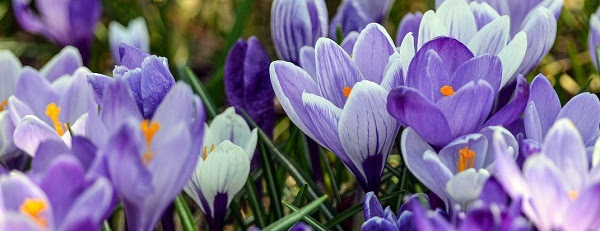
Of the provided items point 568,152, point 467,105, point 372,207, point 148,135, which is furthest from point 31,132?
point 568,152

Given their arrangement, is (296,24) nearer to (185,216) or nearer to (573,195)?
(185,216)

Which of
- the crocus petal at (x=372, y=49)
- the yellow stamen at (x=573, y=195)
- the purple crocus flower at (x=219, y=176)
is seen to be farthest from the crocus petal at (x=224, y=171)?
the yellow stamen at (x=573, y=195)

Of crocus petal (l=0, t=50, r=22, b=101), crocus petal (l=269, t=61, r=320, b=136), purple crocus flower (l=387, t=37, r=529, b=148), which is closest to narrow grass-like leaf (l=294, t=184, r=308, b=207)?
crocus petal (l=269, t=61, r=320, b=136)

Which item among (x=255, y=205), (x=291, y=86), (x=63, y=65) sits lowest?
(x=255, y=205)

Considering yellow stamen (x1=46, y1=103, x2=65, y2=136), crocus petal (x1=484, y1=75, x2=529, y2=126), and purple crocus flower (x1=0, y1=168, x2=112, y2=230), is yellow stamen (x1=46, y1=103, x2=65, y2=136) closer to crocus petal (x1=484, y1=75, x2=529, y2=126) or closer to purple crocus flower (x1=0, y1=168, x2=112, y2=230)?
purple crocus flower (x1=0, y1=168, x2=112, y2=230)

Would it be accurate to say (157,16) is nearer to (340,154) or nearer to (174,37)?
(174,37)

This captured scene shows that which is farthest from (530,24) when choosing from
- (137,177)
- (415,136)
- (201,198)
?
(137,177)

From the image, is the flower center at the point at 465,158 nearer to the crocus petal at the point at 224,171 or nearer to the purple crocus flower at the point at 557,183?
the purple crocus flower at the point at 557,183
